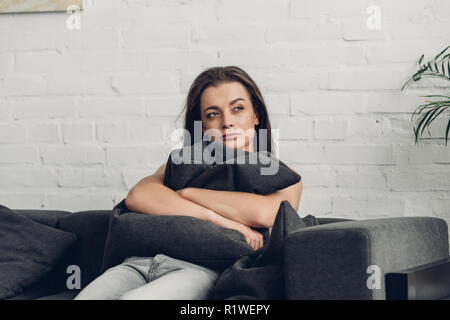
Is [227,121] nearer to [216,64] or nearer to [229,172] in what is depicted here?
[229,172]

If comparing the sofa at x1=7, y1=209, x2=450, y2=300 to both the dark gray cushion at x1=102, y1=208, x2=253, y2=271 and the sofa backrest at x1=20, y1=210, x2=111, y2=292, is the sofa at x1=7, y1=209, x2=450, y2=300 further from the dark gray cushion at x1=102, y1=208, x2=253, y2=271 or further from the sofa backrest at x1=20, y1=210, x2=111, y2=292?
the sofa backrest at x1=20, y1=210, x2=111, y2=292

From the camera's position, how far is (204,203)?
1753 millimetres

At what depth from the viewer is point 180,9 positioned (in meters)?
2.41

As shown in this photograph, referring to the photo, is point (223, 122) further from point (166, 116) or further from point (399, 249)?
point (399, 249)

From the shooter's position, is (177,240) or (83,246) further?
(83,246)

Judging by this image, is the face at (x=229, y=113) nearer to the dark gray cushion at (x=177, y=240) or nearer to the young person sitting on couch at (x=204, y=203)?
the young person sitting on couch at (x=204, y=203)

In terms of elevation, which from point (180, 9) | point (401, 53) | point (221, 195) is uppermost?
point (180, 9)

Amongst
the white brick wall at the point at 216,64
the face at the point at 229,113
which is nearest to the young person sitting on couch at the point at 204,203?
the face at the point at 229,113

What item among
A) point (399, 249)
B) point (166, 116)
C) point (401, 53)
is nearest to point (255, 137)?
point (166, 116)

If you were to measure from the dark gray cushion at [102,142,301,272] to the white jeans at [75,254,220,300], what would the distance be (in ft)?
0.09

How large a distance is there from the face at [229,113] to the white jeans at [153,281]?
54cm

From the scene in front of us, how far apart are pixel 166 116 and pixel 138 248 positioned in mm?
872

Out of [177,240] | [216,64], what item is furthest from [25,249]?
[216,64]

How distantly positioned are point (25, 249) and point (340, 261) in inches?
43.8
